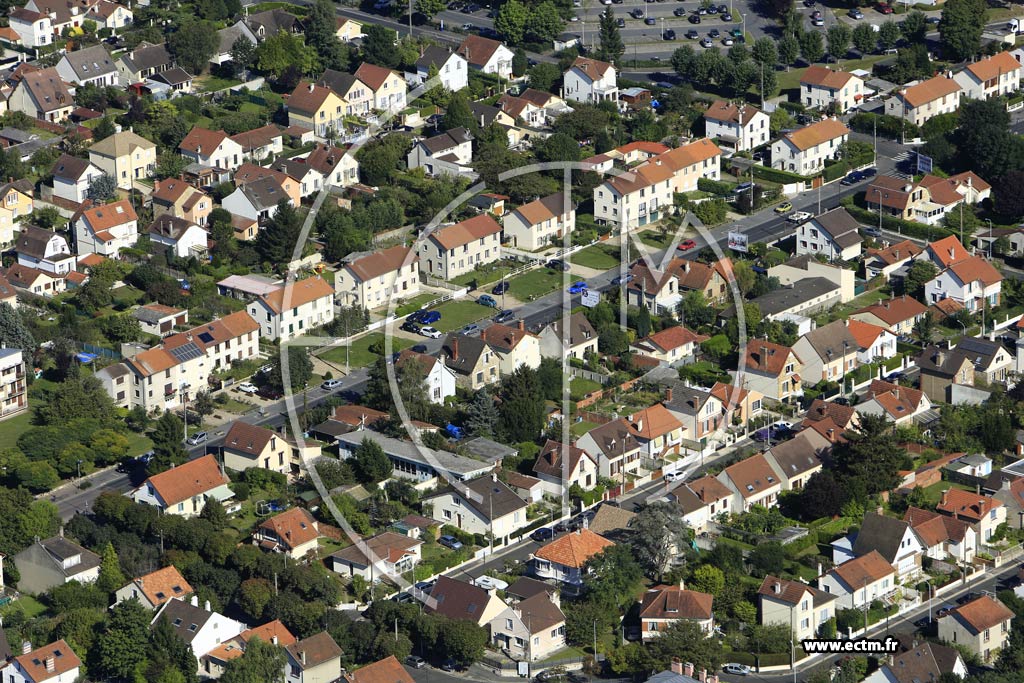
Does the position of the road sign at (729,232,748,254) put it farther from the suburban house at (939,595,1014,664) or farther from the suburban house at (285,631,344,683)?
the suburban house at (285,631,344,683)

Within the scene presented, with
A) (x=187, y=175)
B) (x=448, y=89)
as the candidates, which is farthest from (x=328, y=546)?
(x=448, y=89)

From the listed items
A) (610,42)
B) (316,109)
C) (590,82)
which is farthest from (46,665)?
(610,42)

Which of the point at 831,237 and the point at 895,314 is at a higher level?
the point at 831,237

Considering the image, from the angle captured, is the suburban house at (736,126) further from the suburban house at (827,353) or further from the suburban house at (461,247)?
the suburban house at (827,353)

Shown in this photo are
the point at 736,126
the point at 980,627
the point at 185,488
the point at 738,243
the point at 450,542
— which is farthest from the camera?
the point at 736,126

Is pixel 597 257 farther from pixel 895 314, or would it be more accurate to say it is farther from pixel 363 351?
pixel 895 314

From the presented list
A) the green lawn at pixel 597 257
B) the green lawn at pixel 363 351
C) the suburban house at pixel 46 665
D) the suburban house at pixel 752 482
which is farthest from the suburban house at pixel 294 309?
the suburban house at pixel 46 665
